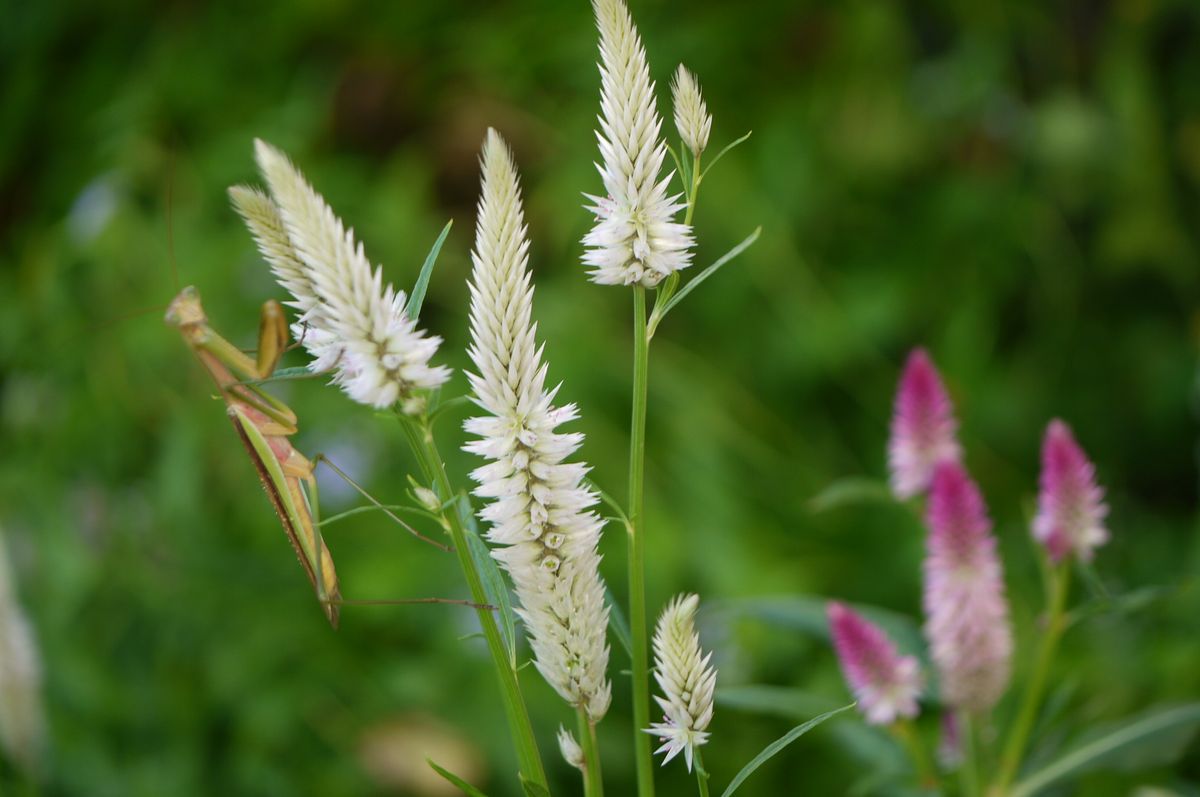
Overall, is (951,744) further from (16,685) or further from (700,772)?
(16,685)

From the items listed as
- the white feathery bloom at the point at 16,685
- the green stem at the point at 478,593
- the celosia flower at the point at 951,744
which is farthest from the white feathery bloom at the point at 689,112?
the white feathery bloom at the point at 16,685

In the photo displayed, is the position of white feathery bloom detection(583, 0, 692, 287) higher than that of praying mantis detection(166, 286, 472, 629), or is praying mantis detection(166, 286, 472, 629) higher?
white feathery bloom detection(583, 0, 692, 287)

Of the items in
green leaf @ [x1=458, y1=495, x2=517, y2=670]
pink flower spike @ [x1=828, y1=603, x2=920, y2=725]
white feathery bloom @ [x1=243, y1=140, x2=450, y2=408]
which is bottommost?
pink flower spike @ [x1=828, y1=603, x2=920, y2=725]

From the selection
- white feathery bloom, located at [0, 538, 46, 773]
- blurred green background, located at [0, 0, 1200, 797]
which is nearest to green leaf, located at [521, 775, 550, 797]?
white feathery bloom, located at [0, 538, 46, 773]

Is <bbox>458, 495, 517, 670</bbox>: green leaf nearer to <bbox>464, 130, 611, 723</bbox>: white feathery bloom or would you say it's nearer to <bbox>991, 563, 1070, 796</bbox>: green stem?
<bbox>464, 130, 611, 723</bbox>: white feathery bloom

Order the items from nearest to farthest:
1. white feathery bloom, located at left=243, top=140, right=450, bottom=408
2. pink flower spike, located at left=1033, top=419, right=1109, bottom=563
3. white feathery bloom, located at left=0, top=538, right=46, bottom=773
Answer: white feathery bloom, located at left=243, top=140, right=450, bottom=408 < pink flower spike, located at left=1033, top=419, right=1109, bottom=563 < white feathery bloom, located at left=0, top=538, right=46, bottom=773

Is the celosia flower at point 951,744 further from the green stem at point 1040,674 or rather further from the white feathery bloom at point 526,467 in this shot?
the white feathery bloom at point 526,467

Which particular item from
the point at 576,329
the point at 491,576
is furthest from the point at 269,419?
the point at 576,329
